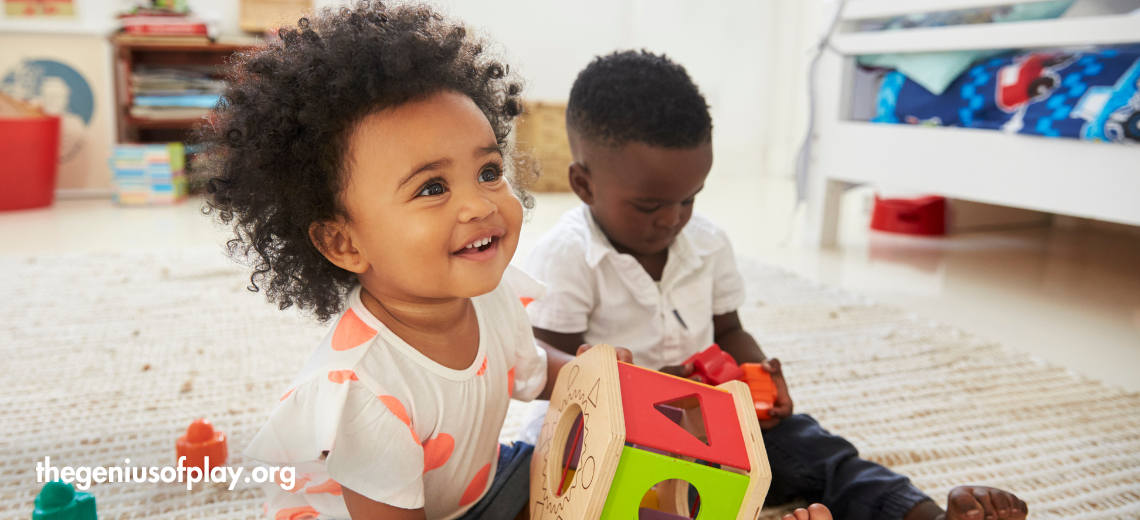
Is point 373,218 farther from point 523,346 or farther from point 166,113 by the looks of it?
point 166,113

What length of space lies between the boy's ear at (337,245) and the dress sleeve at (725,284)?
1.62ft

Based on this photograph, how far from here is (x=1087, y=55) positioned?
4.66 feet

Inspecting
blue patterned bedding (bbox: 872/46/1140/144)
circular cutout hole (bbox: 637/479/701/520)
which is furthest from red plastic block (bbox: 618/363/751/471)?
blue patterned bedding (bbox: 872/46/1140/144)

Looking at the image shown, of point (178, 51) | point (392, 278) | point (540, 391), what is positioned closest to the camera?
point (392, 278)

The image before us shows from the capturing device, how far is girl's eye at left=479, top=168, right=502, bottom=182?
1.97ft

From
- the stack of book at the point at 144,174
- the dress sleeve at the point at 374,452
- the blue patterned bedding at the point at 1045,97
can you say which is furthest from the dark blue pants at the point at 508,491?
the stack of book at the point at 144,174

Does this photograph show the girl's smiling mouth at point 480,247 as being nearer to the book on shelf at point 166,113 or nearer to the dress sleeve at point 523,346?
the dress sleeve at point 523,346

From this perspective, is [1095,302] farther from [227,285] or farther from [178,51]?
[178,51]

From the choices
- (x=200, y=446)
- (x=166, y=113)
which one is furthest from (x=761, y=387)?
(x=166, y=113)

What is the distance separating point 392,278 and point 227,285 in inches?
47.9

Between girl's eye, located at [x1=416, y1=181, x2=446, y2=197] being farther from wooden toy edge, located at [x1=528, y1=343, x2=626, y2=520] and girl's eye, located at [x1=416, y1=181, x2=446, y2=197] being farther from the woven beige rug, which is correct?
the woven beige rug

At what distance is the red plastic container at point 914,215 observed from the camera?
91.2 inches

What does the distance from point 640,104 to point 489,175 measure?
0.33m

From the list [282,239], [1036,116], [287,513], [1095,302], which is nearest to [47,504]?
[287,513]
